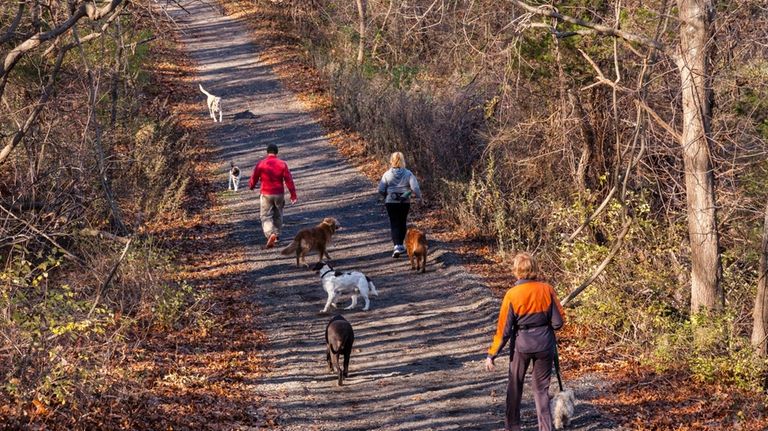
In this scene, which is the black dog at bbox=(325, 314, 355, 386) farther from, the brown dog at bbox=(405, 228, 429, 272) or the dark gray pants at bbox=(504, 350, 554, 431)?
the brown dog at bbox=(405, 228, 429, 272)

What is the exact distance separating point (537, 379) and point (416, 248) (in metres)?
6.86

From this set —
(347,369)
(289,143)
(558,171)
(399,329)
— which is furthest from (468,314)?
(289,143)

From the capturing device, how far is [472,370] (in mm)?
11344

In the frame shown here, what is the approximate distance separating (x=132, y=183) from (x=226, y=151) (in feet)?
21.9

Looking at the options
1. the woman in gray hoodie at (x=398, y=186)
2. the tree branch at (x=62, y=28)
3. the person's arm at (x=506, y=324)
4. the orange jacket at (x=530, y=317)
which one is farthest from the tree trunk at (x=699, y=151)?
the tree branch at (x=62, y=28)

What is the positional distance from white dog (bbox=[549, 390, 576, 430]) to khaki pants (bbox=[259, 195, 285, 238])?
795cm

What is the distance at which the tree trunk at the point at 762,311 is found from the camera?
11180 millimetres

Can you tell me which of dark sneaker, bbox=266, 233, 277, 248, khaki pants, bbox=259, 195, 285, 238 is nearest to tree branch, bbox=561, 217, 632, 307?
khaki pants, bbox=259, 195, 285, 238

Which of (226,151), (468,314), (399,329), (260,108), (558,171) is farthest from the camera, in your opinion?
(260,108)

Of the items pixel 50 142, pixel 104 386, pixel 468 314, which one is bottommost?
pixel 468 314

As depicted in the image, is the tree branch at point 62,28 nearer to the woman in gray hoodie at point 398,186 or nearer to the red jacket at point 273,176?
the red jacket at point 273,176

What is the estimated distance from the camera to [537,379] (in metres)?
8.54

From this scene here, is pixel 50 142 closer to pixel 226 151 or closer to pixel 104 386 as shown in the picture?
pixel 104 386

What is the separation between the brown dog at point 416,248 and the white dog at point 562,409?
6.38 meters
